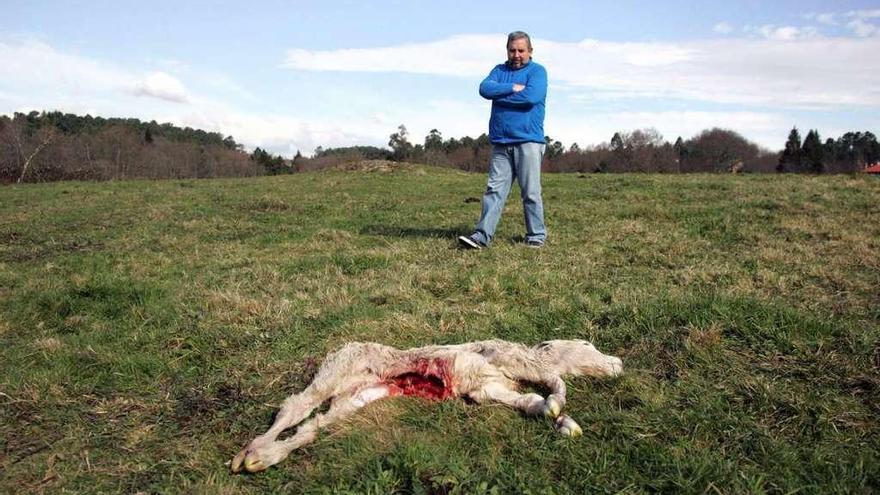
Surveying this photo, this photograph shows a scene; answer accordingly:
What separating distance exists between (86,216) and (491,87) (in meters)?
10.9

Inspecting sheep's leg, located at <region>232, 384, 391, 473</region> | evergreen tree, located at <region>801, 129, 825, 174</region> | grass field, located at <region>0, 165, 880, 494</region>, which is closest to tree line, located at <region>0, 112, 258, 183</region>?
grass field, located at <region>0, 165, 880, 494</region>

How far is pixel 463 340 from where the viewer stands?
431cm

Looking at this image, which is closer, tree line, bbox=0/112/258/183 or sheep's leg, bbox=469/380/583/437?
sheep's leg, bbox=469/380/583/437

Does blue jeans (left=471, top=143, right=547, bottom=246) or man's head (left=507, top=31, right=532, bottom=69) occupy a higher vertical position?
man's head (left=507, top=31, right=532, bottom=69)

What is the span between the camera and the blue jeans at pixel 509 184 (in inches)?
301

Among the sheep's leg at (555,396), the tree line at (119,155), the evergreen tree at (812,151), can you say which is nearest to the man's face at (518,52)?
the sheep's leg at (555,396)

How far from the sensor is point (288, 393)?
3637mm

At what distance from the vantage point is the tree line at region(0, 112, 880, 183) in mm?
70562

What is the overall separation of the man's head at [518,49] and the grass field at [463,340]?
8.05 feet

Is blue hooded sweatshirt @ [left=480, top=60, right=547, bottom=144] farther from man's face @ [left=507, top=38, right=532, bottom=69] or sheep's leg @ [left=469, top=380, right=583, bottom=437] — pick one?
sheep's leg @ [left=469, top=380, right=583, bottom=437]

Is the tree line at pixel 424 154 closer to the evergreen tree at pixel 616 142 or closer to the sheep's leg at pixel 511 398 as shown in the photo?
the evergreen tree at pixel 616 142

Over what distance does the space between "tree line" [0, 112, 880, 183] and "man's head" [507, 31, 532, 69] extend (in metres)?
50.8

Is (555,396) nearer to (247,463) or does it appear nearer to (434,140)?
(247,463)

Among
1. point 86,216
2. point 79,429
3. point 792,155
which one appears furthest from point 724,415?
point 792,155
